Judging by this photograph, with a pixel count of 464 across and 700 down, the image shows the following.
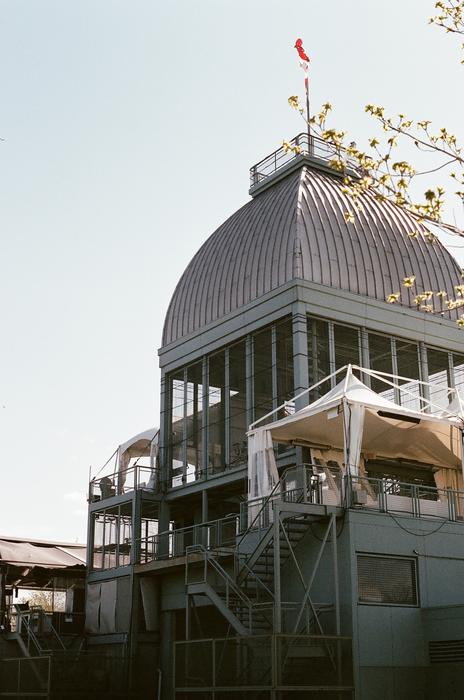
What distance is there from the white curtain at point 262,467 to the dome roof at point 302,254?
7.05m

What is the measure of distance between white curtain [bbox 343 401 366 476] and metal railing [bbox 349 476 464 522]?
0.54 m

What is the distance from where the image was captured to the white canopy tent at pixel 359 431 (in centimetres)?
2595

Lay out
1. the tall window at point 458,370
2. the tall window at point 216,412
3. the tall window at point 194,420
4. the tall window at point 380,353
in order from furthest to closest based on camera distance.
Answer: the tall window at point 458,370, the tall window at point 194,420, the tall window at point 216,412, the tall window at point 380,353

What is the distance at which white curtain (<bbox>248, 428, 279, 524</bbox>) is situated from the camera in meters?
28.3

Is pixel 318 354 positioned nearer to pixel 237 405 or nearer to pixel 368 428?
pixel 237 405

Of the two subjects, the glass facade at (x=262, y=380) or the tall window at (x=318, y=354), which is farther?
the glass facade at (x=262, y=380)

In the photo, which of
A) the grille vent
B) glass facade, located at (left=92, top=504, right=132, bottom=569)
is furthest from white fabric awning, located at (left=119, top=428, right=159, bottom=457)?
the grille vent

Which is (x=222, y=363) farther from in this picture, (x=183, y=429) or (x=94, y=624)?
(x=94, y=624)

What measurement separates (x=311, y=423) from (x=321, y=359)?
5.56 meters

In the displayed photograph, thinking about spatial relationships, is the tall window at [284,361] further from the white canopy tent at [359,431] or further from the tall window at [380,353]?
the white canopy tent at [359,431]

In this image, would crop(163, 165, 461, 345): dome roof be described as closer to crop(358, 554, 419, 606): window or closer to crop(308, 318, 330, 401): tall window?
crop(308, 318, 330, 401): tall window

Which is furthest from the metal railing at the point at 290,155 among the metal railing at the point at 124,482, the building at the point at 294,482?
the metal railing at the point at 124,482

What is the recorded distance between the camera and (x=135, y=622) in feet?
111

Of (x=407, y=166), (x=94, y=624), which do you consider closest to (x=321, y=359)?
(x=94, y=624)
